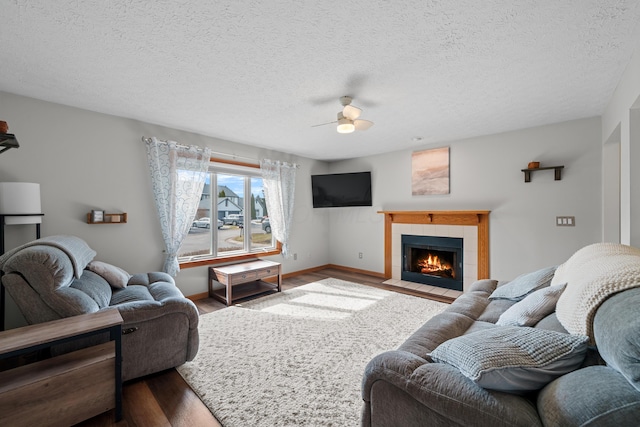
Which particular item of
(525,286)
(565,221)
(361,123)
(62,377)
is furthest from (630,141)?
(62,377)

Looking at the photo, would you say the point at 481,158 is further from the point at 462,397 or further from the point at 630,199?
the point at 462,397

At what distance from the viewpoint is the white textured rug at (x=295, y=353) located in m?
1.77

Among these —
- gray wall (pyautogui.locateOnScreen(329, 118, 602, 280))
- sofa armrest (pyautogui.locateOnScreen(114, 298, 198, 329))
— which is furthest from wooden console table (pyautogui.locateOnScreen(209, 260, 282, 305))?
gray wall (pyautogui.locateOnScreen(329, 118, 602, 280))

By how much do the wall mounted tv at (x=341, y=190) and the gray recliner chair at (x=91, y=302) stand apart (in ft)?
11.5

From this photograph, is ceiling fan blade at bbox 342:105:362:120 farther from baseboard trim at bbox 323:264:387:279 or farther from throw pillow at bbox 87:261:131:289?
baseboard trim at bbox 323:264:387:279

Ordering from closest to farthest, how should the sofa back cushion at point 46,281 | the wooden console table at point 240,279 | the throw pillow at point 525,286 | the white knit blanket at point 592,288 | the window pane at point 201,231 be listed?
1. the white knit blanket at point 592,288
2. the sofa back cushion at point 46,281
3. the throw pillow at point 525,286
4. the wooden console table at point 240,279
5. the window pane at point 201,231

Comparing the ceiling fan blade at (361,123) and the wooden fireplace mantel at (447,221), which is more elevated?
the ceiling fan blade at (361,123)

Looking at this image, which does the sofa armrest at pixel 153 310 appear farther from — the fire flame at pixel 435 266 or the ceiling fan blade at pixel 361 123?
the fire flame at pixel 435 266

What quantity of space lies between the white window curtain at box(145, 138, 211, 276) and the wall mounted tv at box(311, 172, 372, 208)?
2340 mm

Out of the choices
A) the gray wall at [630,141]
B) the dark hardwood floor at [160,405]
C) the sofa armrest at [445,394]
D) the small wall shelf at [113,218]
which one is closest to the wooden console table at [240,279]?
the small wall shelf at [113,218]

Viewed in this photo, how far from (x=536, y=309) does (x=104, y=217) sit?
4004 mm

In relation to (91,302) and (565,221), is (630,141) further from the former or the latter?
(91,302)

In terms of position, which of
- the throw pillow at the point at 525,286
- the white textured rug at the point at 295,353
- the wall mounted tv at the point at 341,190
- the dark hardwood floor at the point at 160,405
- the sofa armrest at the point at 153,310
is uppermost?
the wall mounted tv at the point at 341,190

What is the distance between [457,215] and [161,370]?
422 cm
